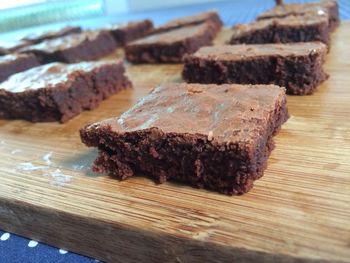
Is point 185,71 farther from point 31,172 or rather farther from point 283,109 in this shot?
point 31,172

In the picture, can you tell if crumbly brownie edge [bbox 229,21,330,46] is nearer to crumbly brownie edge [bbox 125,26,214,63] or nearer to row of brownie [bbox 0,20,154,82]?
crumbly brownie edge [bbox 125,26,214,63]

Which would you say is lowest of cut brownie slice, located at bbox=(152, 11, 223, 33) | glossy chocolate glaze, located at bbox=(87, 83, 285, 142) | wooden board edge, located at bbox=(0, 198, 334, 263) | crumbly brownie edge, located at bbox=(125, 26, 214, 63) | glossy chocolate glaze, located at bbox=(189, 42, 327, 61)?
wooden board edge, located at bbox=(0, 198, 334, 263)

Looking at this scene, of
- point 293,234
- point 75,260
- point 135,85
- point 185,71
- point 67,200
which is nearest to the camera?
point 293,234

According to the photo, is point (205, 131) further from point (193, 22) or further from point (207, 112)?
point (193, 22)

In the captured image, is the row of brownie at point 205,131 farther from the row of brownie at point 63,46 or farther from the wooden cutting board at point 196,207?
the row of brownie at point 63,46

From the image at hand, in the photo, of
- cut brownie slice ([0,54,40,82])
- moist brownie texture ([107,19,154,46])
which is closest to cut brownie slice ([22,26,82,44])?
moist brownie texture ([107,19,154,46])

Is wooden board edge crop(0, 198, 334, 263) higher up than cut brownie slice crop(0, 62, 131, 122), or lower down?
lower down

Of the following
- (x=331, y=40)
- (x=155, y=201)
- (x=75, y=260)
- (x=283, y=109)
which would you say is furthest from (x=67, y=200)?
(x=331, y=40)
